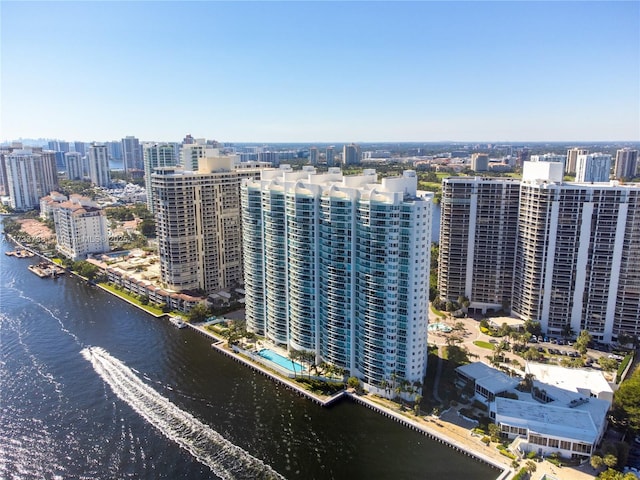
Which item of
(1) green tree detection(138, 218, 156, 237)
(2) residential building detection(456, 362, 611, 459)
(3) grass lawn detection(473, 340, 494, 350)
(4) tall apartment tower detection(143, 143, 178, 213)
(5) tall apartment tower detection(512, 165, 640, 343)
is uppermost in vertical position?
(4) tall apartment tower detection(143, 143, 178, 213)

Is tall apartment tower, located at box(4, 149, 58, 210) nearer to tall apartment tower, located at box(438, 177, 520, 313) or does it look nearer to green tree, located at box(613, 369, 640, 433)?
tall apartment tower, located at box(438, 177, 520, 313)

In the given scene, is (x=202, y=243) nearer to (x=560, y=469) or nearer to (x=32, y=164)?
(x=560, y=469)

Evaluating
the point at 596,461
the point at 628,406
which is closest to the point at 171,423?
the point at 596,461

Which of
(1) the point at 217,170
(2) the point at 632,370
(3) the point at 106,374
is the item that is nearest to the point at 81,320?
(3) the point at 106,374

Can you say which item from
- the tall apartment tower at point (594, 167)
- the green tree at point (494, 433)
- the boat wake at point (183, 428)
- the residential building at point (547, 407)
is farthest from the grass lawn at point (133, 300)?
the tall apartment tower at point (594, 167)

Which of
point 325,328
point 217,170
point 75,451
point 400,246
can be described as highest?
point 217,170

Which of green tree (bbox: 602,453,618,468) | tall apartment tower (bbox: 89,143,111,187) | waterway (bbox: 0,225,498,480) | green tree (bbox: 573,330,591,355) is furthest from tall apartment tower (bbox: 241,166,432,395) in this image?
tall apartment tower (bbox: 89,143,111,187)

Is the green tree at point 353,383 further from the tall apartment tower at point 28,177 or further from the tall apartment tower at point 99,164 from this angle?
the tall apartment tower at point 99,164
